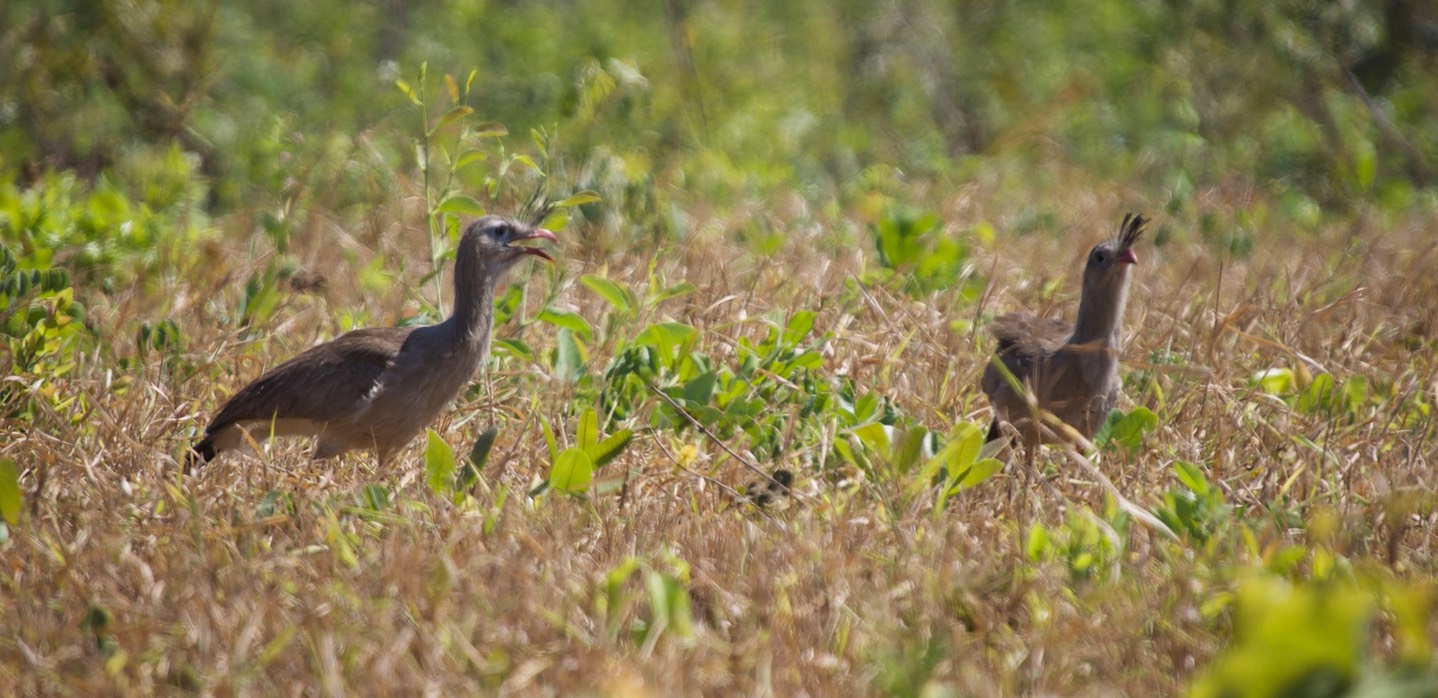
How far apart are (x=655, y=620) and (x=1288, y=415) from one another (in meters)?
2.39

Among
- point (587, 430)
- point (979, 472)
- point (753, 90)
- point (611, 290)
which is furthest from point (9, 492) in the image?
point (753, 90)

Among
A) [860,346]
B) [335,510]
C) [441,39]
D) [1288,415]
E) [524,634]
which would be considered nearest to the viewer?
[524,634]

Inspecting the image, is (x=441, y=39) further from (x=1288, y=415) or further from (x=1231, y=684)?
(x=1231, y=684)

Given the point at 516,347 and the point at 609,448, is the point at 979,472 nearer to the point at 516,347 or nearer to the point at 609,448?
the point at 609,448

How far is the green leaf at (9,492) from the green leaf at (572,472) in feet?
4.00

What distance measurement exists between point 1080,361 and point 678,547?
5.61 ft

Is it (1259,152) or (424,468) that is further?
(1259,152)

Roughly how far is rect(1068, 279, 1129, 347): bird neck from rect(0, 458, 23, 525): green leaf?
309 cm

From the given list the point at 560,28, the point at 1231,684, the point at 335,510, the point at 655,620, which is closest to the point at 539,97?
the point at 560,28

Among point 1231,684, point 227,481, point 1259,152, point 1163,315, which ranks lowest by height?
point 1259,152

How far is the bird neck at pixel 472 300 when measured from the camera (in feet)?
14.7

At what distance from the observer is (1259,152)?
28.4ft

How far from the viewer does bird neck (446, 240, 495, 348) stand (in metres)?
4.48

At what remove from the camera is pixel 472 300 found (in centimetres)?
455
